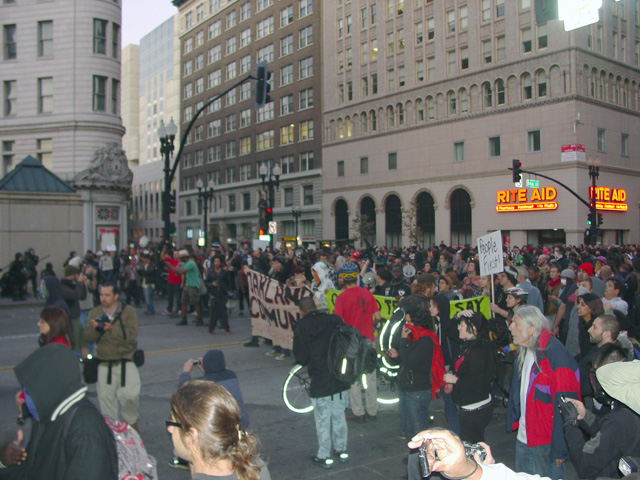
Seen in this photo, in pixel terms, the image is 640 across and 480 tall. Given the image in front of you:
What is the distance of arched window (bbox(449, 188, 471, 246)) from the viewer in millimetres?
43406

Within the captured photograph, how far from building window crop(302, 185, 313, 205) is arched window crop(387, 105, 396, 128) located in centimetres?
1289

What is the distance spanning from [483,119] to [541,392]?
40.3 m

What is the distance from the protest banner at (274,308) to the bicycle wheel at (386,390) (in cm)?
253

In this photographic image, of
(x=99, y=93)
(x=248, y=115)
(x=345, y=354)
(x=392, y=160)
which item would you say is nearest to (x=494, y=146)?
(x=392, y=160)

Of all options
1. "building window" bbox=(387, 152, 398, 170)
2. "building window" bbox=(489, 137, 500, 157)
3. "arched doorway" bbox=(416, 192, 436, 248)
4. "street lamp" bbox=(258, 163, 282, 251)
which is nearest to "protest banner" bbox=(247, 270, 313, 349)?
"street lamp" bbox=(258, 163, 282, 251)

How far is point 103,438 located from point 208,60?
78.1 m

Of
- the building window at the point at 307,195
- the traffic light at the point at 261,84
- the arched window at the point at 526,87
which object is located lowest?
the traffic light at the point at 261,84

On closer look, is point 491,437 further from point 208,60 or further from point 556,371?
point 208,60

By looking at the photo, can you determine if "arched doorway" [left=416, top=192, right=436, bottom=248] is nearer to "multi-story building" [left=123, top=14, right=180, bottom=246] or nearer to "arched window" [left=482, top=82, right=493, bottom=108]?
Result: "arched window" [left=482, top=82, right=493, bottom=108]

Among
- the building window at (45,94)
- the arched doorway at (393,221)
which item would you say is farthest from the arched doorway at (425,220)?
the building window at (45,94)

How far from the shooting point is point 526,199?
129ft

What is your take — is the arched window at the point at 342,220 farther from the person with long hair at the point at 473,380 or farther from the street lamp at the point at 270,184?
the person with long hair at the point at 473,380

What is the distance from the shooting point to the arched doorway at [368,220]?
50312 millimetres

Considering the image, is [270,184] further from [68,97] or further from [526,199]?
[526,199]
